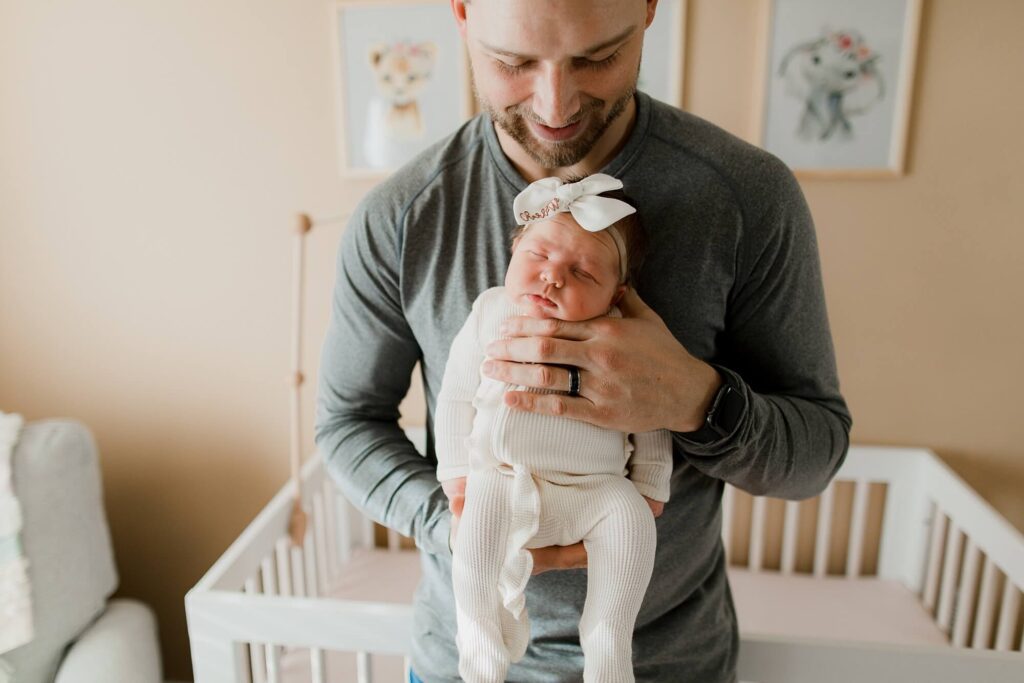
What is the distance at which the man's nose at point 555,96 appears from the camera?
0.74 meters

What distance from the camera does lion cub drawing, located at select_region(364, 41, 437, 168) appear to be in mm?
1857

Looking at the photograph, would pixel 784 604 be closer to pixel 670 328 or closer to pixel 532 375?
pixel 670 328

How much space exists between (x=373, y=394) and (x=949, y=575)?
5.54 feet

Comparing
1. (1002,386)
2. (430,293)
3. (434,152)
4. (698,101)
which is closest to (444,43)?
(698,101)

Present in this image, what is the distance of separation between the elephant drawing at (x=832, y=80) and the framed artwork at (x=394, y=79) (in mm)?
840

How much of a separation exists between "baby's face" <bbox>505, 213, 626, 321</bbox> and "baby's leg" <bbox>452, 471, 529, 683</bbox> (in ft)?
0.64

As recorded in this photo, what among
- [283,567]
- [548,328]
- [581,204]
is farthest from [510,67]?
[283,567]

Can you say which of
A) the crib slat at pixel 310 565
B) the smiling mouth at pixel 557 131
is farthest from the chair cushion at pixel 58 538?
the smiling mouth at pixel 557 131

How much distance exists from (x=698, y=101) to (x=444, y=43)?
26.6 inches


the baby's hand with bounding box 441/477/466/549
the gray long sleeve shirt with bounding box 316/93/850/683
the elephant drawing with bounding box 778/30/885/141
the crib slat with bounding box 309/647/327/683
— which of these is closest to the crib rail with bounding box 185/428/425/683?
the crib slat with bounding box 309/647/327/683

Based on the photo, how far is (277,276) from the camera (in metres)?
2.04

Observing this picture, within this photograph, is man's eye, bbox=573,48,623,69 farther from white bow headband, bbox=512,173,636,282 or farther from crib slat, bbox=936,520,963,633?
crib slat, bbox=936,520,963,633

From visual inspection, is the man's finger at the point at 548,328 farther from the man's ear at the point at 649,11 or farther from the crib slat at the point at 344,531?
the crib slat at the point at 344,531

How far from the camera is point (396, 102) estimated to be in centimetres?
189
